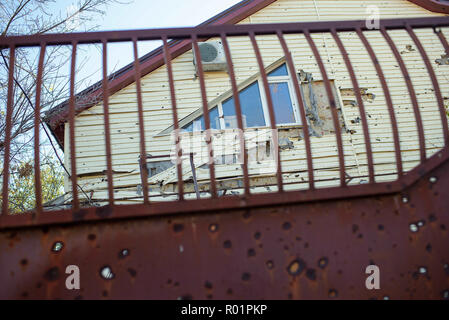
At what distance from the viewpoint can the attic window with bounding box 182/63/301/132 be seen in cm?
691

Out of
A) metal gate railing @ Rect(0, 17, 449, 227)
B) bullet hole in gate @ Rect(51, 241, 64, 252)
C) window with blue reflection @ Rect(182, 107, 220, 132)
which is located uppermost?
window with blue reflection @ Rect(182, 107, 220, 132)

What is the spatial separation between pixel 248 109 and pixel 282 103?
0.80m

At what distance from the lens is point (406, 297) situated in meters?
1.61

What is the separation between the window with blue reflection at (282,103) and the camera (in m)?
7.09

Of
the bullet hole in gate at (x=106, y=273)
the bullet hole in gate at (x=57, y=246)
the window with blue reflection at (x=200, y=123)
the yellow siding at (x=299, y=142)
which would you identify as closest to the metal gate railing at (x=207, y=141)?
the bullet hole in gate at (x=57, y=246)

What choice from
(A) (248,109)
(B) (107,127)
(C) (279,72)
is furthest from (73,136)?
(C) (279,72)

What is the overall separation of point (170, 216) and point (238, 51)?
6461 millimetres

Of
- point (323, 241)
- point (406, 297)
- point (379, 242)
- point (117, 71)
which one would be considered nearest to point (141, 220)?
point (323, 241)

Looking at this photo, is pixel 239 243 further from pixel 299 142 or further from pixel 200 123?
pixel 299 142

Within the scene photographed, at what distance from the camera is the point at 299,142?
687cm

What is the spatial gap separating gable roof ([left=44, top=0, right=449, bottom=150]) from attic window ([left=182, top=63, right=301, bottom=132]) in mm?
1615

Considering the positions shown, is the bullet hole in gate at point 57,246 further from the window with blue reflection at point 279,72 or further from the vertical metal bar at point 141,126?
the window with blue reflection at point 279,72

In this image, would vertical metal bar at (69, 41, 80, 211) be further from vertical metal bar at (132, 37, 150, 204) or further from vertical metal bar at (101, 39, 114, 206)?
vertical metal bar at (132, 37, 150, 204)

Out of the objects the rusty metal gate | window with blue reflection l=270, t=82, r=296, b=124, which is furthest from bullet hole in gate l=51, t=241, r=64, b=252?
window with blue reflection l=270, t=82, r=296, b=124
